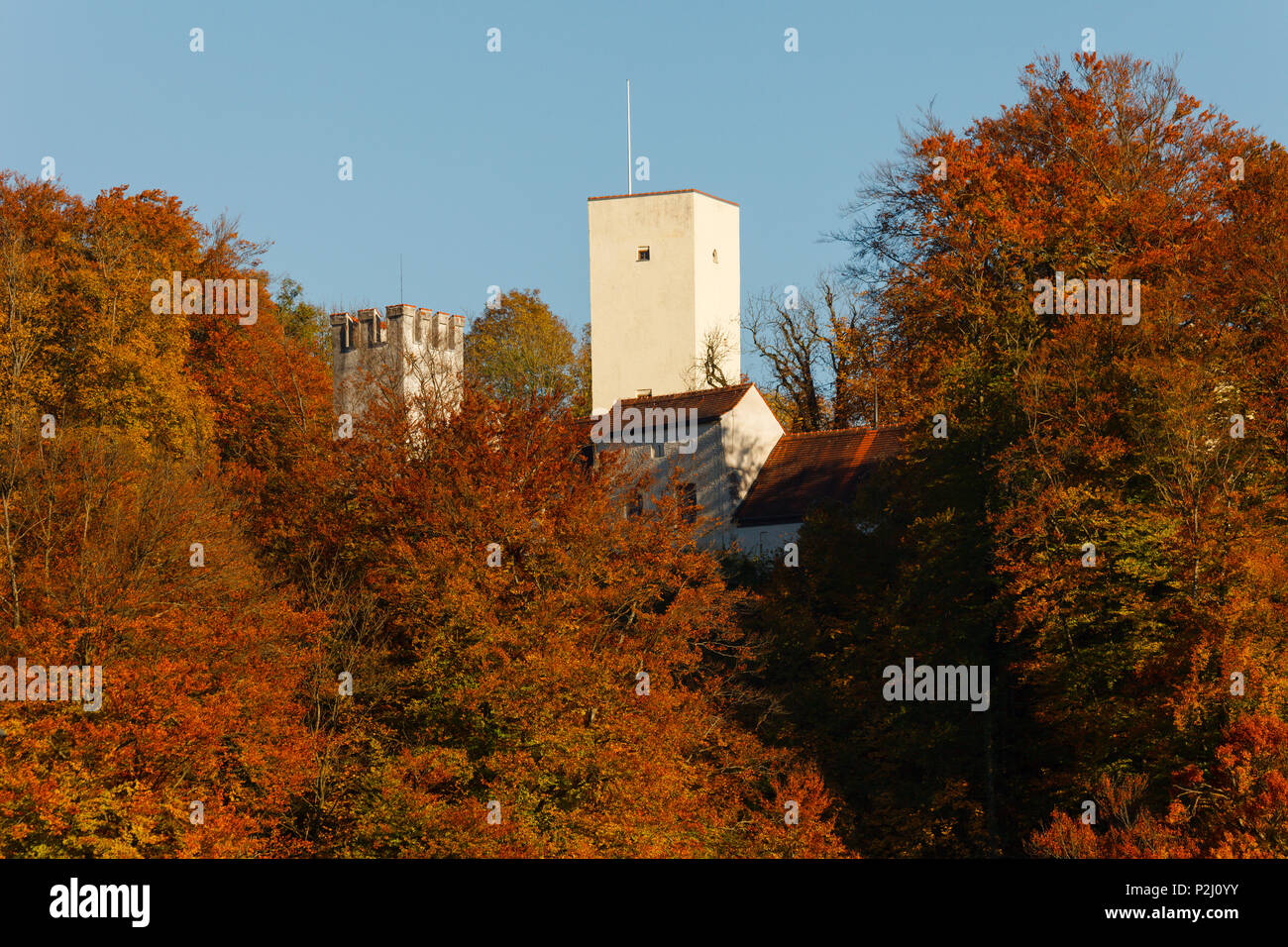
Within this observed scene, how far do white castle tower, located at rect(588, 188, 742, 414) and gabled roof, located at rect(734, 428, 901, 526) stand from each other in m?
6.77

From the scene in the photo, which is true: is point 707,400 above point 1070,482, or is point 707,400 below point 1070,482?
above

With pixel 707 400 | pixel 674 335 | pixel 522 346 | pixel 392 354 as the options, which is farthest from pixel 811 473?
pixel 522 346

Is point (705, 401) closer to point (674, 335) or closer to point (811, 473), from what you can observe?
point (811, 473)

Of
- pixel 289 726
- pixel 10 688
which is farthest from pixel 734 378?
pixel 10 688

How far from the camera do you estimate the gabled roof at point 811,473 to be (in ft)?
132

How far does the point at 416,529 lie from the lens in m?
32.4

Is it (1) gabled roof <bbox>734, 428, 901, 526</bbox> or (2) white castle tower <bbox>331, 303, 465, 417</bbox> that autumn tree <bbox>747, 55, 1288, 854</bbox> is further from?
(2) white castle tower <bbox>331, 303, 465, 417</bbox>

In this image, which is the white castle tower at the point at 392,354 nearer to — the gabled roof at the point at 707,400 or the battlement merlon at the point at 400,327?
the battlement merlon at the point at 400,327

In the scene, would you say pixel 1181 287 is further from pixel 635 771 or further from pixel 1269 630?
pixel 635 771

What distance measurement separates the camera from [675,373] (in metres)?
48.4

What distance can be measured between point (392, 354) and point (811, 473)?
40.7 ft

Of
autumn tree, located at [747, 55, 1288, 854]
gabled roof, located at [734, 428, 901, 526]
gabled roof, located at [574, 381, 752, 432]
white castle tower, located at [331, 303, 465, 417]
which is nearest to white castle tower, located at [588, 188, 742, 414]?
gabled roof, located at [574, 381, 752, 432]
